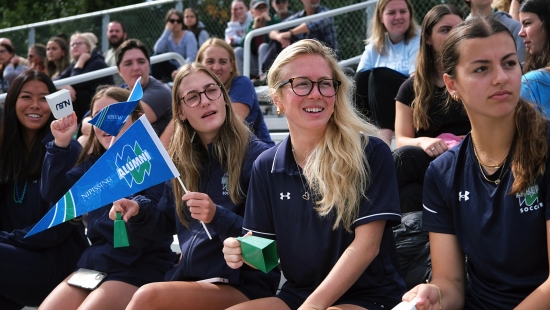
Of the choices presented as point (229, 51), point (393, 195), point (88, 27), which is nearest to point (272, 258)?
point (393, 195)

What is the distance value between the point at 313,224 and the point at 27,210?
2310 millimetres

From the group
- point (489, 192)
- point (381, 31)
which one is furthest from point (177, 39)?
point (489, 192)

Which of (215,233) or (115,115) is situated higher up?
(115,115)

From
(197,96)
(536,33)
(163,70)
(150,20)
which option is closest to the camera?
(197,96)

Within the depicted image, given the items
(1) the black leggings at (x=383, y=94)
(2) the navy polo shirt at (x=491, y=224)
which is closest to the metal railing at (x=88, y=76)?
(1) the black leggings at (x=383, y=94)

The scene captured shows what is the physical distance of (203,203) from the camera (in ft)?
10.7

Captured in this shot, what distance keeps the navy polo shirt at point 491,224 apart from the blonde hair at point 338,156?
29 centimetres

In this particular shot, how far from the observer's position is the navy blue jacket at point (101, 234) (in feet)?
13.0

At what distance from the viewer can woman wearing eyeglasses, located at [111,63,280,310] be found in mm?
3297

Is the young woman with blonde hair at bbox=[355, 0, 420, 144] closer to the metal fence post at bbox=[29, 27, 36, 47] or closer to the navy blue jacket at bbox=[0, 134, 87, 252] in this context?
the navy blue jacket at bbox=[0, 134, 87, 252]

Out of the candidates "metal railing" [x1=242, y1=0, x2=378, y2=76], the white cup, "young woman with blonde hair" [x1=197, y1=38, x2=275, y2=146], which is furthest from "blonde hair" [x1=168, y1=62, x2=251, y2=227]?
"metal railing" [x1=242, y1=0, x2=378, y2=76]

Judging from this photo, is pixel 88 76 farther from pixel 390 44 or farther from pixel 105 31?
pixel 105 31

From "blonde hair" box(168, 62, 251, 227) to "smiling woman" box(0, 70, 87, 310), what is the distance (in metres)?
0.92

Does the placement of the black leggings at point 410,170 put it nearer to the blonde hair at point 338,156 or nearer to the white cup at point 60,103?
the blonde hair at point 338,156
